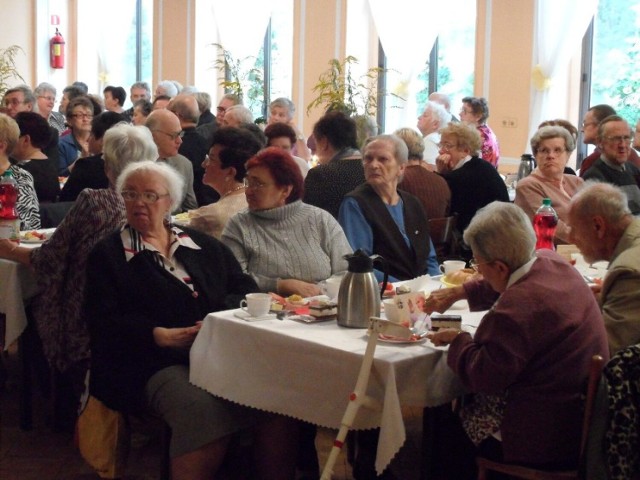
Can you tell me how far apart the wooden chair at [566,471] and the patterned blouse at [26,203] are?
2.80 meters

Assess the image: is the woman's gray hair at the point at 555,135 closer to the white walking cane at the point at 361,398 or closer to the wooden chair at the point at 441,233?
the wooden chair at the point at 441,233

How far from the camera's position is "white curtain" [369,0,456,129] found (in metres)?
9.73

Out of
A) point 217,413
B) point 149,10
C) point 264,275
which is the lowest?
point 217,413

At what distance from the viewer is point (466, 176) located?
547cm

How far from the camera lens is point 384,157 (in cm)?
416

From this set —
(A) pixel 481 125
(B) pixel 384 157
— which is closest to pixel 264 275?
(B) pixel 384 157

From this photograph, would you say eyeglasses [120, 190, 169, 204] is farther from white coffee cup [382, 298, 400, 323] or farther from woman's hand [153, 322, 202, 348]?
white coffee cup [382, 298, 400, 323]

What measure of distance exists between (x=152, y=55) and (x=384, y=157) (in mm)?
9584

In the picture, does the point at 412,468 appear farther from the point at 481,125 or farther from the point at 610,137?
the point at 481,125

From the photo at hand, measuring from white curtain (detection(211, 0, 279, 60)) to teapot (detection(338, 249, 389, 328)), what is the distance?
9.13m

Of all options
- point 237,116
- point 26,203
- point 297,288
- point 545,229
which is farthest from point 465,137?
point 26,203

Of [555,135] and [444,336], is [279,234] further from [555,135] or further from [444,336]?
[555,135]

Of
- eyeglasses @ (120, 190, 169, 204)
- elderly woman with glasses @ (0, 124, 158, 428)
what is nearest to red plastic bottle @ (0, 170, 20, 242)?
elderly woman with glasses @ (0, 124, 158, 428)

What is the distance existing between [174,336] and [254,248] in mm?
651
